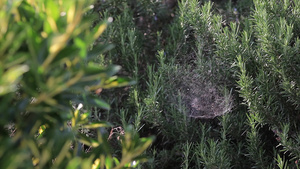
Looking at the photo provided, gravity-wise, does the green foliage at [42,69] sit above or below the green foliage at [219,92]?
above

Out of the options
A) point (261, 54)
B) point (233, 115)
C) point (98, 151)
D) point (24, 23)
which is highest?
point (24, 23)

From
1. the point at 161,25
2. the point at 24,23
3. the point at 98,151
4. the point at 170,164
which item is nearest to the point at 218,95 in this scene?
the point at 170,164

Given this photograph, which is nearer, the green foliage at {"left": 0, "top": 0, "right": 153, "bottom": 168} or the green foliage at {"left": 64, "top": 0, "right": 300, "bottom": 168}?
the green foliage at {"left": 0, "top": 0, "right": 153, "bottom": 168}

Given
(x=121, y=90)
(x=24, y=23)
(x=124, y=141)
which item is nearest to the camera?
(x=24, y=23)

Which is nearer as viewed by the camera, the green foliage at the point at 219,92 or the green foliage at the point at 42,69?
the green foliage at the point at 42,69

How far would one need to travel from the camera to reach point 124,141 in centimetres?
136

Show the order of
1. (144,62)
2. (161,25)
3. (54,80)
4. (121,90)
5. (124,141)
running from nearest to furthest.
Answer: (54,80), (124,141), (121,90), (144,62), (161,25)

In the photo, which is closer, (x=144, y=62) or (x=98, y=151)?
(x=98, y=151)

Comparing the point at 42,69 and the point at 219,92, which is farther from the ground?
the point at 42,69

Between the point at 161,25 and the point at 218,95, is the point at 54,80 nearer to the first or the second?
the point at 218,95

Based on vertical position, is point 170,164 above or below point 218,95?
below

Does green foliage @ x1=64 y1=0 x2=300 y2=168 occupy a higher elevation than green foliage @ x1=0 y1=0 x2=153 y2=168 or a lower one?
lower

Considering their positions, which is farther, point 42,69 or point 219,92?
point 219,92

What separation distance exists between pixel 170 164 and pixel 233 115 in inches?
25.1
